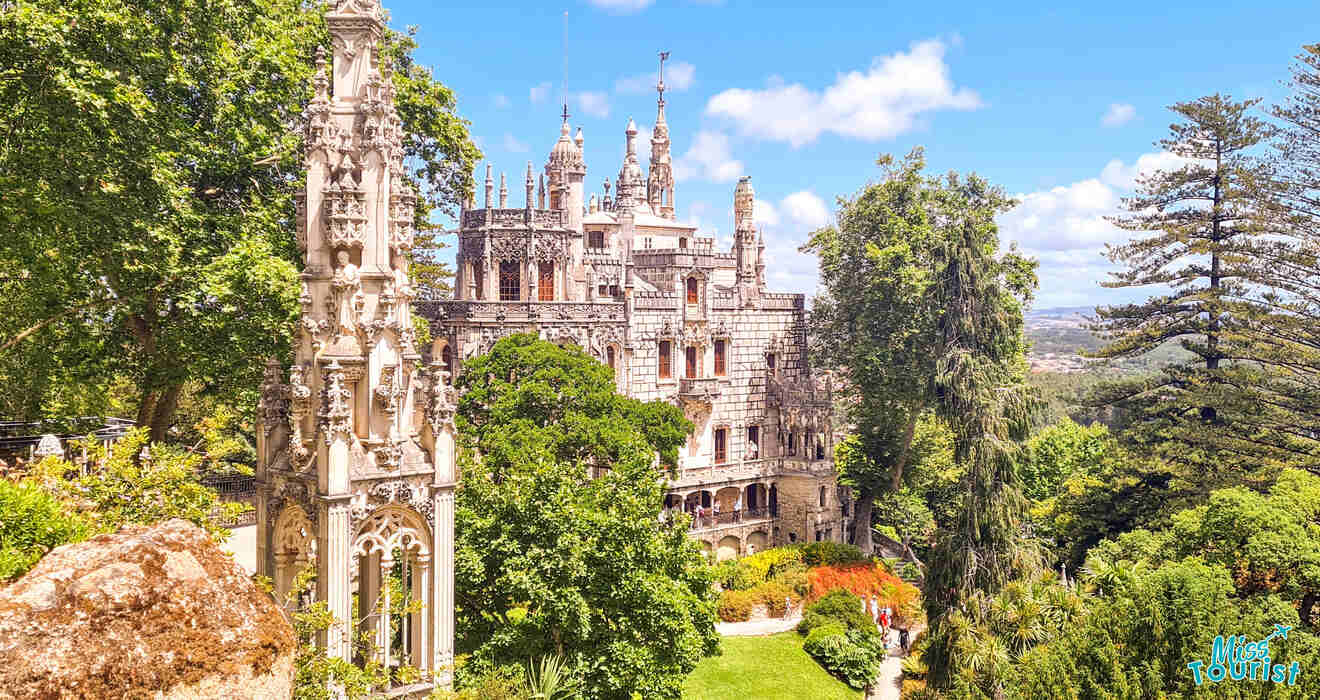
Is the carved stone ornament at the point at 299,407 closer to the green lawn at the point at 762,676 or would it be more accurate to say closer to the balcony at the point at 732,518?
the green lawn at the point at 762,676

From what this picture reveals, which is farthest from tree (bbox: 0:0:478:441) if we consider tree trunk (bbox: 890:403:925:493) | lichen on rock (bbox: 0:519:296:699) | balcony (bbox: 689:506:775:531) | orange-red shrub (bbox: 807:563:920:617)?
tree trunk (bbox: 890:403:925:493)

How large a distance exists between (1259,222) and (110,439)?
34.5m

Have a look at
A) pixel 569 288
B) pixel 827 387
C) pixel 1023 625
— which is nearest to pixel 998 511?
pixel 1023 625

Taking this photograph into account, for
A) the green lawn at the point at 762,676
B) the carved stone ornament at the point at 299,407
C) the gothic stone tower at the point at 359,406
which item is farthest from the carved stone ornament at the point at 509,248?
the carved stone ornament at the point at 299,407

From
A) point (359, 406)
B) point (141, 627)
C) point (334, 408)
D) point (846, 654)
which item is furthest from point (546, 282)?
point (141, 627)

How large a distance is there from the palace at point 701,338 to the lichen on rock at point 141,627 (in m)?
29.5

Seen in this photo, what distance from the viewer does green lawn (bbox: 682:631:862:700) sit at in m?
25.9

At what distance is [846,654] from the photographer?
95.3 ft

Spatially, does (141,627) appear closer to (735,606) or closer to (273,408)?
(273,408)

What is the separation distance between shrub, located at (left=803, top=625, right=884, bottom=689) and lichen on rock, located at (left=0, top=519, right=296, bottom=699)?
2437 centimetres

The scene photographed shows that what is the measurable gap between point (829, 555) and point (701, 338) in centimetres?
1197

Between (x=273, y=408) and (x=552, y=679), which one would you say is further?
(x=552, y=679)

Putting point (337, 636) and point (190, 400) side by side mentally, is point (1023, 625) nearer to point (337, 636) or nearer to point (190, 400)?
point (337, 636)

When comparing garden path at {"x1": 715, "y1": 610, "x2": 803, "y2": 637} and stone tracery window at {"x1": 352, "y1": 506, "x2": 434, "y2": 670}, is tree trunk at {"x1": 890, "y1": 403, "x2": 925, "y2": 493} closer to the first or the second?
garden path at {"x1": 715, "y1": 610, "x2": 803, "y2": 637}
